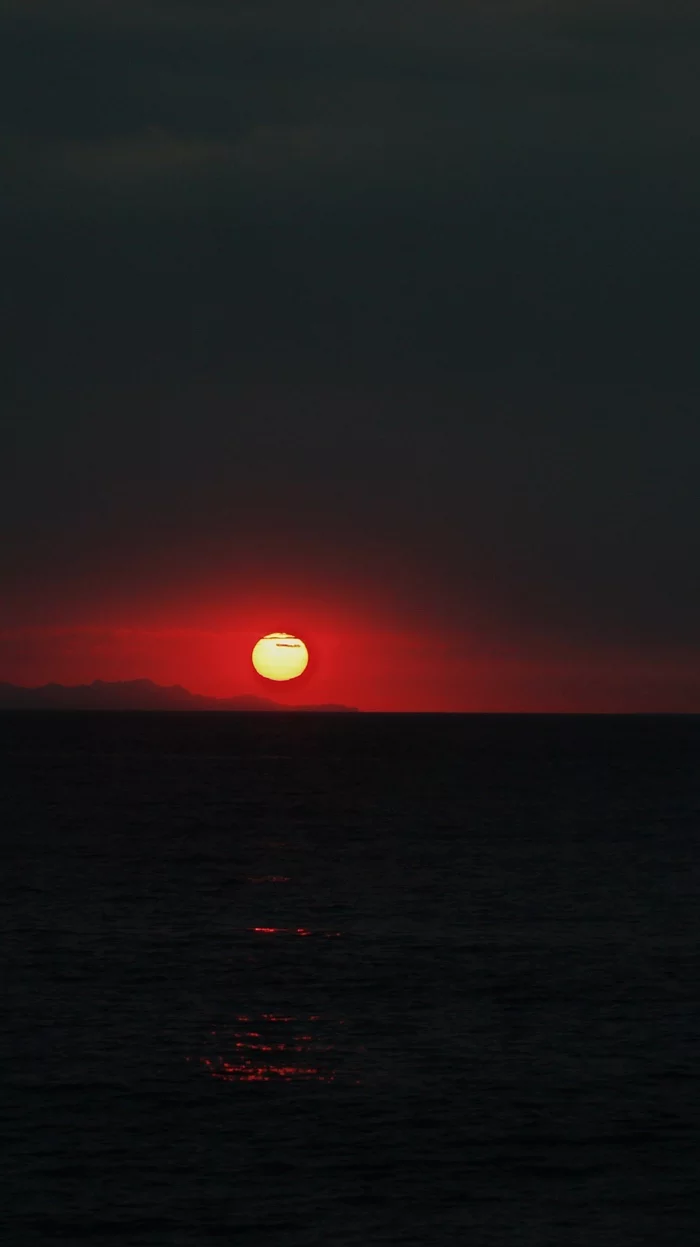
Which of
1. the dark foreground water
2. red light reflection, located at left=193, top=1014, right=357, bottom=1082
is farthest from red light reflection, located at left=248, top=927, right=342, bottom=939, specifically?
red light reflection, located at left=193, top=1014, right=357, bottom=1082

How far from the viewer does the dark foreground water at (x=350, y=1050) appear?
91.5 feet

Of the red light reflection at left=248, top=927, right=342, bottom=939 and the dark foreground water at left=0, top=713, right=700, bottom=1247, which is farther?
the red light reflection at left=248, top=927, right=342, bottom=939

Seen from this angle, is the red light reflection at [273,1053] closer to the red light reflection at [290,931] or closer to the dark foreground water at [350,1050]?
the dark foreground water at [350,1050]

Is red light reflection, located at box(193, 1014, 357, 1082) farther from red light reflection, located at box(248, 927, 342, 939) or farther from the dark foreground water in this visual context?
red light reflection, located at box(248, 927, 342, 939)

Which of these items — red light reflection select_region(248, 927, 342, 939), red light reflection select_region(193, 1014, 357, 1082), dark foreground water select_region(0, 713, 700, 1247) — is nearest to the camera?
dark foreground water select_region(0, 713, 700, 1247)

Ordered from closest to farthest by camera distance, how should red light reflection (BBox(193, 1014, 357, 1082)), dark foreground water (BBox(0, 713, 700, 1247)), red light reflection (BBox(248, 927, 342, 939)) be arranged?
dark foreground water (BBox(0, 713, 700, 1247)) → red light reflection (BBox(193, 1014, 357, 1082)) → red light reflection (BBox(248, 927, 342, 939))

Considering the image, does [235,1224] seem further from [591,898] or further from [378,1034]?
[591,898]

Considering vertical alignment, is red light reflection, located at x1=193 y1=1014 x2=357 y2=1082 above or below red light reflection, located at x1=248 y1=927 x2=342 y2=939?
below

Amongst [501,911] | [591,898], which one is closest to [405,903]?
[501,911]

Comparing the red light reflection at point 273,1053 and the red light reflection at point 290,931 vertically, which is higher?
the red light reflection at point 290,931

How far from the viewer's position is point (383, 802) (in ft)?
436

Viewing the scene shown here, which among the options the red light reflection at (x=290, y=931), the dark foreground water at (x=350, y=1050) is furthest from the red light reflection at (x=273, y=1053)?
the red light reflection at (x=290, y=931)

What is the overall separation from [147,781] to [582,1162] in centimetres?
13481

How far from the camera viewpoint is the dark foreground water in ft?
91.5
